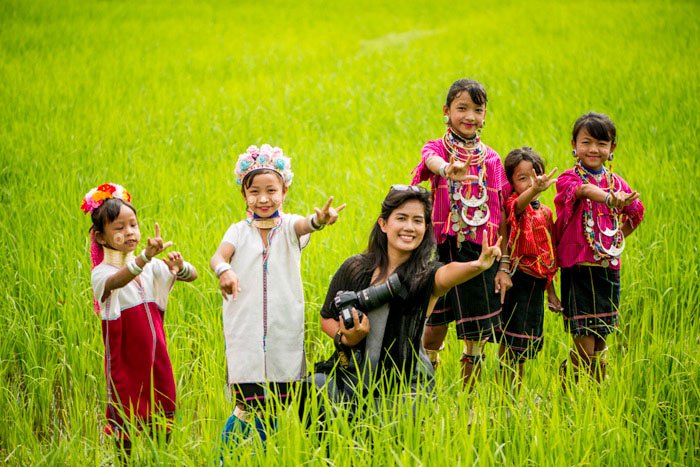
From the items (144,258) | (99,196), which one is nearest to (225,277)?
(144,258)

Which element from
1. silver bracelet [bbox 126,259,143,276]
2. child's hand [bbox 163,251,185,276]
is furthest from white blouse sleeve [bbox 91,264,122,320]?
child's hand [bbox 163,251,185,276]

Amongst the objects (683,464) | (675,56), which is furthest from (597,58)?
(683,464)

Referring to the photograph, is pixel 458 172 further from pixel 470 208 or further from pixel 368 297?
pixel 368 297

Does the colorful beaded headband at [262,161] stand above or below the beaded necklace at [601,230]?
above

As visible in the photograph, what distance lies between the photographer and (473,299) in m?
3.03

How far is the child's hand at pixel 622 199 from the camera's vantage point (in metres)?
2.94

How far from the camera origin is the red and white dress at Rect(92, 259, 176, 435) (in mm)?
2627

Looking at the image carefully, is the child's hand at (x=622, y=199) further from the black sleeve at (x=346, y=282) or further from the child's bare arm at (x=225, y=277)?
the child's bare arm at (x=225, y=277)

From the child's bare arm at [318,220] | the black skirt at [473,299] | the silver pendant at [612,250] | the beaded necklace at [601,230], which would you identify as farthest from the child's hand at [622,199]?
the child's bare arm at [318,220]

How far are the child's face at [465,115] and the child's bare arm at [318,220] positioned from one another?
691 millimetres

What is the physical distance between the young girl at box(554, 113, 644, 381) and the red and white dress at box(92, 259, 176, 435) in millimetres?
1793

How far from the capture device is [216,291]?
3854 millimetres

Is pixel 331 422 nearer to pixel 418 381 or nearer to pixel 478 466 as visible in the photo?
pixel 418 381

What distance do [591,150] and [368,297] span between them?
130 cm
